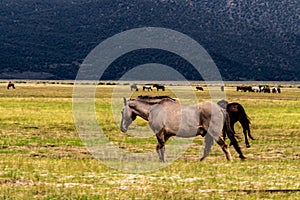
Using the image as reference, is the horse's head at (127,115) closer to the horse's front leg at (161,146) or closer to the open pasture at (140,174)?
the horse's front leg at (161,146)

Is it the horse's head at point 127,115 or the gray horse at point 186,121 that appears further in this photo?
the horse's head at point 127,115

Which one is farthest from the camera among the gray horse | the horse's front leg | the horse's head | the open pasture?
the horse's head

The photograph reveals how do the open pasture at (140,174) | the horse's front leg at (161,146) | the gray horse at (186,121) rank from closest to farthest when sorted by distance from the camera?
the open pasture at (140,174), the horse's front leg at (161,146), the gray horse at (186,121)

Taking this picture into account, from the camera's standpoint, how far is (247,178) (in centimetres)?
1508

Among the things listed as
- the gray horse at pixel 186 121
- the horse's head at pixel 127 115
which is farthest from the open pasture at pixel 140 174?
the horse's head at pixel 127 115

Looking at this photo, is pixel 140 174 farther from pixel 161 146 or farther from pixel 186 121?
pixel 186 121

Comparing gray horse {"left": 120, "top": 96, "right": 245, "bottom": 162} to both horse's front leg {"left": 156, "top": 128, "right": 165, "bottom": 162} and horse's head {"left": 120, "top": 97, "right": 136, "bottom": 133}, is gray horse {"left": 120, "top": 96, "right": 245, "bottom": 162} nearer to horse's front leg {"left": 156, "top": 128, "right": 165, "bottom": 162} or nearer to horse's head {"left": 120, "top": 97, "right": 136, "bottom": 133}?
horse's front leg {"left": 156, "top": 128, "right": 165, "bottom": 162}

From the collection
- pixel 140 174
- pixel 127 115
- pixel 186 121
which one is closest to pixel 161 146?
pixel 186 121

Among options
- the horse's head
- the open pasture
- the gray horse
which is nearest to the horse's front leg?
the gray horse

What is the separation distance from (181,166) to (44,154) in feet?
16.6

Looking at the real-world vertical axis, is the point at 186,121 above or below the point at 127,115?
below

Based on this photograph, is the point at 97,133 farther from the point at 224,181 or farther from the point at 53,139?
the point at 224,181

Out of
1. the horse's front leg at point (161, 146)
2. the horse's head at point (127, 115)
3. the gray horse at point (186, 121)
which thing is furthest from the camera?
the horse's head at point (127, 115)

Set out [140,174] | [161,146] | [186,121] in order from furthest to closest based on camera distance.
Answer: [186,121], [161,146], [140,174]
